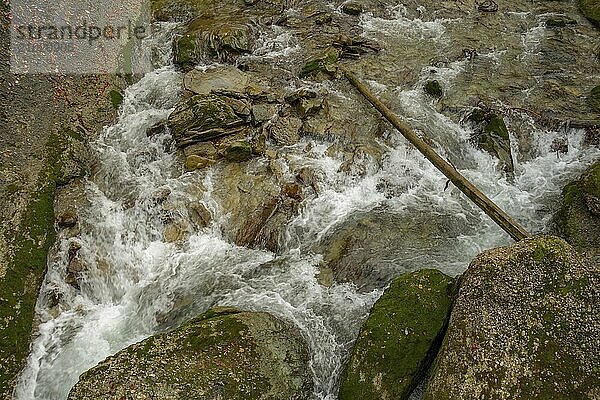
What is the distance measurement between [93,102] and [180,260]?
6.05m

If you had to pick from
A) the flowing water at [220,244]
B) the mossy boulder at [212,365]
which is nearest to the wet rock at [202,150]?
the flowing water at [220,244]

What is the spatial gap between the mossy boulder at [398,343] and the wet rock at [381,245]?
6.13ft

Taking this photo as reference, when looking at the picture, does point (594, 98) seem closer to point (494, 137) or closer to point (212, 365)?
point (494, 137)

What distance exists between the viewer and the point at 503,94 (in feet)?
50.4

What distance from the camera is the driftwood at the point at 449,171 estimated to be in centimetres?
994

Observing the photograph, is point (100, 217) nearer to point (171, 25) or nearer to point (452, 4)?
point (171, 25)

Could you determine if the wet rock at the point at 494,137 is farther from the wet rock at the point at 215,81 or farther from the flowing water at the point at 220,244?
the wet rock at the point at 215,81

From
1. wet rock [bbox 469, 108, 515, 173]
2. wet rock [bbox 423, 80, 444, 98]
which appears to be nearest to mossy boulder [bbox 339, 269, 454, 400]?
wet rock [bbox 469, 108, 515, 173]

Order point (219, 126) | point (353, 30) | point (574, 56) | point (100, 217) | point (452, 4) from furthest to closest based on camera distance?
point (452, 4)
point (353, 30)
point (574, 56)
point (219, 126)
point (100, 217)

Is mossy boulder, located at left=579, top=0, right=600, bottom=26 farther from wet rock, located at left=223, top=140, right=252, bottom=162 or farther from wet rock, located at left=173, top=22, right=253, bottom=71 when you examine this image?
wet rock, located at left=223, top=140, right=252, bottom=162

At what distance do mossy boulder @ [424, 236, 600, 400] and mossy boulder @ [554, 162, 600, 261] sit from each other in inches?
132

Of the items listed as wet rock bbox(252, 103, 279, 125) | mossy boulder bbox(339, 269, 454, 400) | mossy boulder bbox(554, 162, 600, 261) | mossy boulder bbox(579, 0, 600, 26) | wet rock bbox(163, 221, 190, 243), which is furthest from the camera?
mossy boulder bbox(579, 0, 600, 26)

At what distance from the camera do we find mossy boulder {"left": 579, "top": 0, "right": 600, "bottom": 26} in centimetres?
1942

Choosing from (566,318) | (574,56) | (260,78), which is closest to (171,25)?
(260,78)
